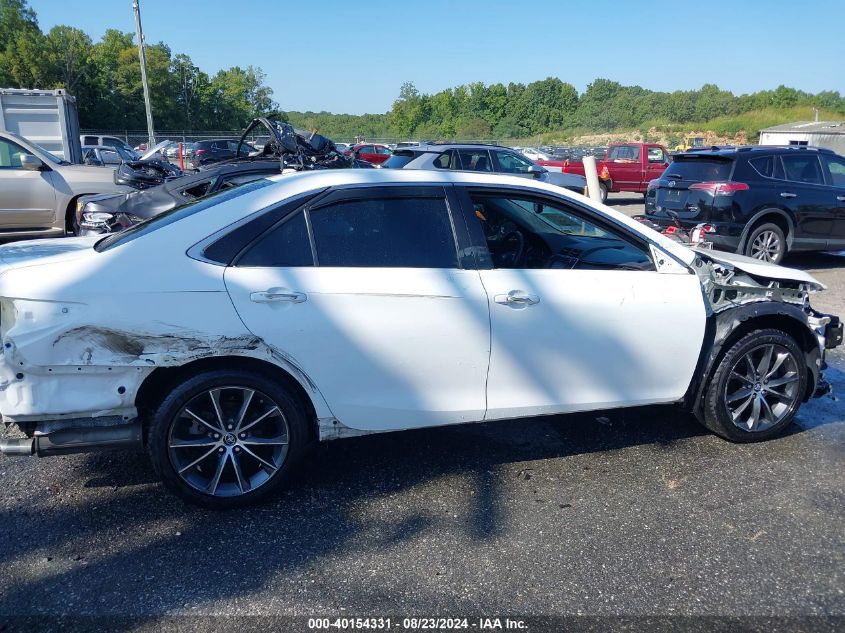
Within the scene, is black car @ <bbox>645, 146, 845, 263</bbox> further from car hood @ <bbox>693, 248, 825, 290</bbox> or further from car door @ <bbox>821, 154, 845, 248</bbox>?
car hood @ <bbox>693, 248, 825, 290</bbox>

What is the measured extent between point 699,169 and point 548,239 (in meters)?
6.14

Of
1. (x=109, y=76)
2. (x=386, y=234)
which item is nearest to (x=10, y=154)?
(x=386, y=234)

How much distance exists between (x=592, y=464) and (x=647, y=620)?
1.35 meters

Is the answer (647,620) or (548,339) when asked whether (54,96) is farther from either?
(647,620)

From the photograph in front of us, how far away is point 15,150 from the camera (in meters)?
10.3

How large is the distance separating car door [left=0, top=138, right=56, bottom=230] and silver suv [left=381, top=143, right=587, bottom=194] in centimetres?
618

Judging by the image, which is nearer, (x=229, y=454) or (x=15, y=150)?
(x=229, y=454)

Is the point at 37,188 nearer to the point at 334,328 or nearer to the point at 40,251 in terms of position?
the point at 40,251

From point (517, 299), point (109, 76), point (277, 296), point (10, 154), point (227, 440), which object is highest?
point (109, 76)

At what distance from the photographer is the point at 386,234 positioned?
A: 3.54 m

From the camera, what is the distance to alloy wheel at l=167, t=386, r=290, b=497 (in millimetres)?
3270

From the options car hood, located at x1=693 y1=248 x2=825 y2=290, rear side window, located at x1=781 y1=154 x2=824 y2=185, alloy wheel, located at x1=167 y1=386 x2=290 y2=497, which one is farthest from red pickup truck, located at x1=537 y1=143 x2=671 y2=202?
alloy wheel, located at x1=167 y1=386 x2=290 y2=497

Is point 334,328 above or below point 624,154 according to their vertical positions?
below

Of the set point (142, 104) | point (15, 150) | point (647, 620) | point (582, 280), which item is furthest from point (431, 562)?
point (142, 104)
